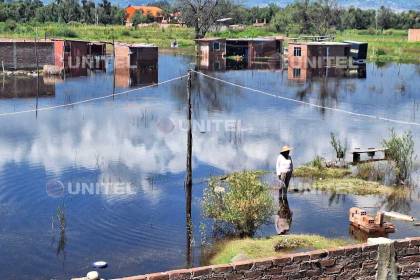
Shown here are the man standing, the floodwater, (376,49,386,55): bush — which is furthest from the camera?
(376,49,386,55): bush

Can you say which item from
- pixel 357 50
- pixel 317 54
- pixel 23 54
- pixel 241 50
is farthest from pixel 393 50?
pixel 23 54

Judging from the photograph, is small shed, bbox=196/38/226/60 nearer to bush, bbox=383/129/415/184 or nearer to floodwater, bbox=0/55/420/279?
floodwater, bbox=0/55/420/279

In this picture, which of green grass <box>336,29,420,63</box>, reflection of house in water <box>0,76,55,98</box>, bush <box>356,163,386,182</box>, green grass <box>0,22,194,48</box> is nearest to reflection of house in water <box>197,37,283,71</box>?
green grass <box>336,29,420,63</box>

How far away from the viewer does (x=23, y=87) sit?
35.3 meters

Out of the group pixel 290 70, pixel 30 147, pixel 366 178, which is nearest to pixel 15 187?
pixel 30 147

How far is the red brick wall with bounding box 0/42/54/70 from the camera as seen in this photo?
4238 cm

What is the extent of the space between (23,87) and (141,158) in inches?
705

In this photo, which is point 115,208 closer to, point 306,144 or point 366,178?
point 366,178

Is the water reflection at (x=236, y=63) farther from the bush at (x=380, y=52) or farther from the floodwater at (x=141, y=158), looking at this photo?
the floodwater at (x=141, y=158)

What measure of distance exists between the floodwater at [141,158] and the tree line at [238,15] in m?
42.3

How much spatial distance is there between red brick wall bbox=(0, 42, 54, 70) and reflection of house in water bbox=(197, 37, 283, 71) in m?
14.9

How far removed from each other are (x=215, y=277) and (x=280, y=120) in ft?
63.8

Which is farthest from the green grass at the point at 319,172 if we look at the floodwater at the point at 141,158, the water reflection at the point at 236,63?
the water reflection at the point at 236,63

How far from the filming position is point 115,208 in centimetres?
1490
